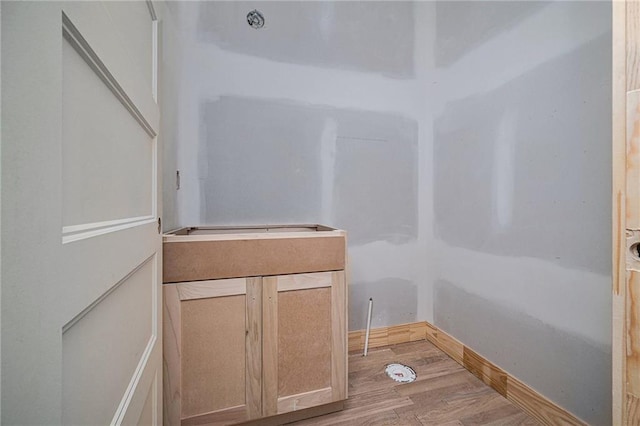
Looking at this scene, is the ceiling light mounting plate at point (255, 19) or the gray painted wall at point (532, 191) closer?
the gray painted wall at point (532, 191)

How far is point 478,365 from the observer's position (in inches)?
56.0

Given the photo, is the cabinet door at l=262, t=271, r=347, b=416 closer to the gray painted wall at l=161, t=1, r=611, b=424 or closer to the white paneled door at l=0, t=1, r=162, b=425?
the white paneled door at l=0, t=1, r=162, b=425

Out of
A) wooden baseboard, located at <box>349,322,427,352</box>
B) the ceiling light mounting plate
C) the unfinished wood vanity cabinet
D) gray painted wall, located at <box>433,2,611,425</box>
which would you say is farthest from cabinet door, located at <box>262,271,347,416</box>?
the ceiling light mounting plate

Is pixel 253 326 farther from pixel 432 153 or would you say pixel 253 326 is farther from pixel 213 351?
pixel 432 153

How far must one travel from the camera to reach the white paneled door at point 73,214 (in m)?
0.26

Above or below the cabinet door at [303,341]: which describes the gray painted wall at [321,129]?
above

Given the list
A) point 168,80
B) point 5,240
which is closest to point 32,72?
point 5,240

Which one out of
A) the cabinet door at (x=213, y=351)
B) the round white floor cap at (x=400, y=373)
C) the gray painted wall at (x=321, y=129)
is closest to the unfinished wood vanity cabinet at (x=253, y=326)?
the cabinet door at (x=213, y=351)

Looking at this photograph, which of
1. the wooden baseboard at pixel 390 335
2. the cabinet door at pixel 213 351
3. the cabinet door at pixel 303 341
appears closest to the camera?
the cabinet door at pixel 213 351

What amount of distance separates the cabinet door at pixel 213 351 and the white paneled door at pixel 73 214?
0.27 metres

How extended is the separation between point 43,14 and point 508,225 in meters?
1.61

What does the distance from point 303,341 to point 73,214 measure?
3.06ft

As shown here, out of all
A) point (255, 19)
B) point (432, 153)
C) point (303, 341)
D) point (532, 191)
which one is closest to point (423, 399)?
point (303, 341)

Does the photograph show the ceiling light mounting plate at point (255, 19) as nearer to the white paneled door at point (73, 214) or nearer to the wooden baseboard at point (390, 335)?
the white paneled door at point (73, 214)
